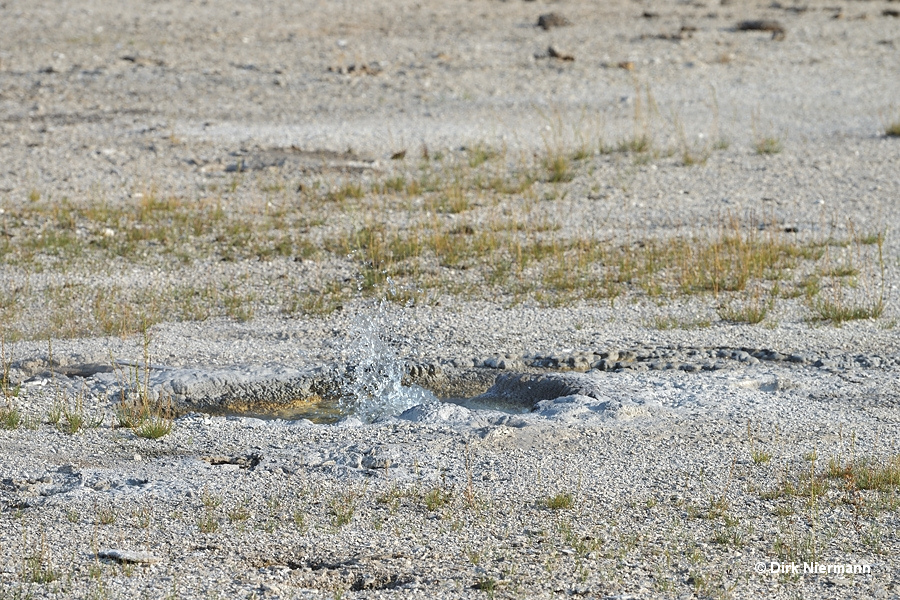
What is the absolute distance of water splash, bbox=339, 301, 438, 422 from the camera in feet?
20.8

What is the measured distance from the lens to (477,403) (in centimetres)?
639

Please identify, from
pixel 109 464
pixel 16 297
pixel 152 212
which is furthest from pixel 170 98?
pixel 109 464

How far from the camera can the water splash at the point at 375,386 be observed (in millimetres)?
6352

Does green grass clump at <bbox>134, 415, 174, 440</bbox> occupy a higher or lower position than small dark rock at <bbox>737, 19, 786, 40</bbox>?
lower

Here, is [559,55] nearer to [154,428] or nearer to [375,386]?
[375,386]

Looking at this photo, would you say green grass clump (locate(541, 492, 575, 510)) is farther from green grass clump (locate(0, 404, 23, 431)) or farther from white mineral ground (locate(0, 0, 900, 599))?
green grass clump (locate(0, 404, 23, 431))

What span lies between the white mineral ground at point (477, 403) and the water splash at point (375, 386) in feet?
0.42

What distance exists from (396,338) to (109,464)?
2342mm

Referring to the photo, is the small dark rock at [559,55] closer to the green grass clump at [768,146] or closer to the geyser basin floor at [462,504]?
the green grass clump at [768,146]

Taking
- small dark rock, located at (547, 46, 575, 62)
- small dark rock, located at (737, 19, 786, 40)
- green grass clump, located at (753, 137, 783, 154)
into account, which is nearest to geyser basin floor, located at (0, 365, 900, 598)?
green grass clump, located at (753, 137, 783, 154)

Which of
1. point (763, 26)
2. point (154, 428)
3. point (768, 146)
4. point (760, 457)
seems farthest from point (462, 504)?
point (763, 26)

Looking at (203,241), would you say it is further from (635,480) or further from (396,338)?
(635,480)

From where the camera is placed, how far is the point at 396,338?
23.9ft

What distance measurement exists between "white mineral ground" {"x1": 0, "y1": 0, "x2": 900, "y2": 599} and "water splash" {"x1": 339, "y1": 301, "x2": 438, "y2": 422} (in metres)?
0.13
